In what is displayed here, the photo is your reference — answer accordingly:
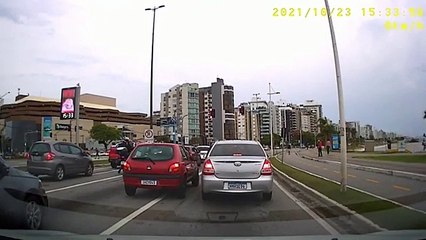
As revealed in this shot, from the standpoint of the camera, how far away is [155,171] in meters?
12.2

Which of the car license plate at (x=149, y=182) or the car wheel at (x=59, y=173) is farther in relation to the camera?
the car wheel at (x=59, y=173)

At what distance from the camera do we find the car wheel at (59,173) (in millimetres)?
17433

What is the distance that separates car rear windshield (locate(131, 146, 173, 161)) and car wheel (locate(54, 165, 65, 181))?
235 inches

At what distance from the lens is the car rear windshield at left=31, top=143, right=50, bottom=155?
1738 centimetres

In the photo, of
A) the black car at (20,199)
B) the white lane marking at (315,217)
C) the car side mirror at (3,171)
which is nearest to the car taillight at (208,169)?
the white lane marking at (315,217)

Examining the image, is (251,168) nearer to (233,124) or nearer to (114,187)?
(114,187)

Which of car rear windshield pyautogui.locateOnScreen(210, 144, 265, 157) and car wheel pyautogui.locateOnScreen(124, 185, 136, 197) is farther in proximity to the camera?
car wheel pyautogui.locateOnScreen(124, 185, 136, 197)

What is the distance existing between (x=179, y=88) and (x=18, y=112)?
4889 cm

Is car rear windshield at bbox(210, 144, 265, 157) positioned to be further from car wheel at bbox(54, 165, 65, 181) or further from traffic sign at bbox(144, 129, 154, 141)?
traffic sign at bbox(144, 129, 154, 141)

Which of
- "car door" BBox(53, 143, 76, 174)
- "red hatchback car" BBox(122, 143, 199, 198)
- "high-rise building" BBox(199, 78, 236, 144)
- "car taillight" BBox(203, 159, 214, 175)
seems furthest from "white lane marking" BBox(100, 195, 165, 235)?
"high-rise building" BBox(199, 78, 236, 144)

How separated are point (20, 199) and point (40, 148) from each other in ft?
35.2

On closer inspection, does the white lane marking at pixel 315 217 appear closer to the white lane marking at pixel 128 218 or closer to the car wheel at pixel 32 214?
the white lane marking at pixel 128 218

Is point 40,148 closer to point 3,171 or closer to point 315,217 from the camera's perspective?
point 3,171

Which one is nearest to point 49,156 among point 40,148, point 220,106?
point 40,148
